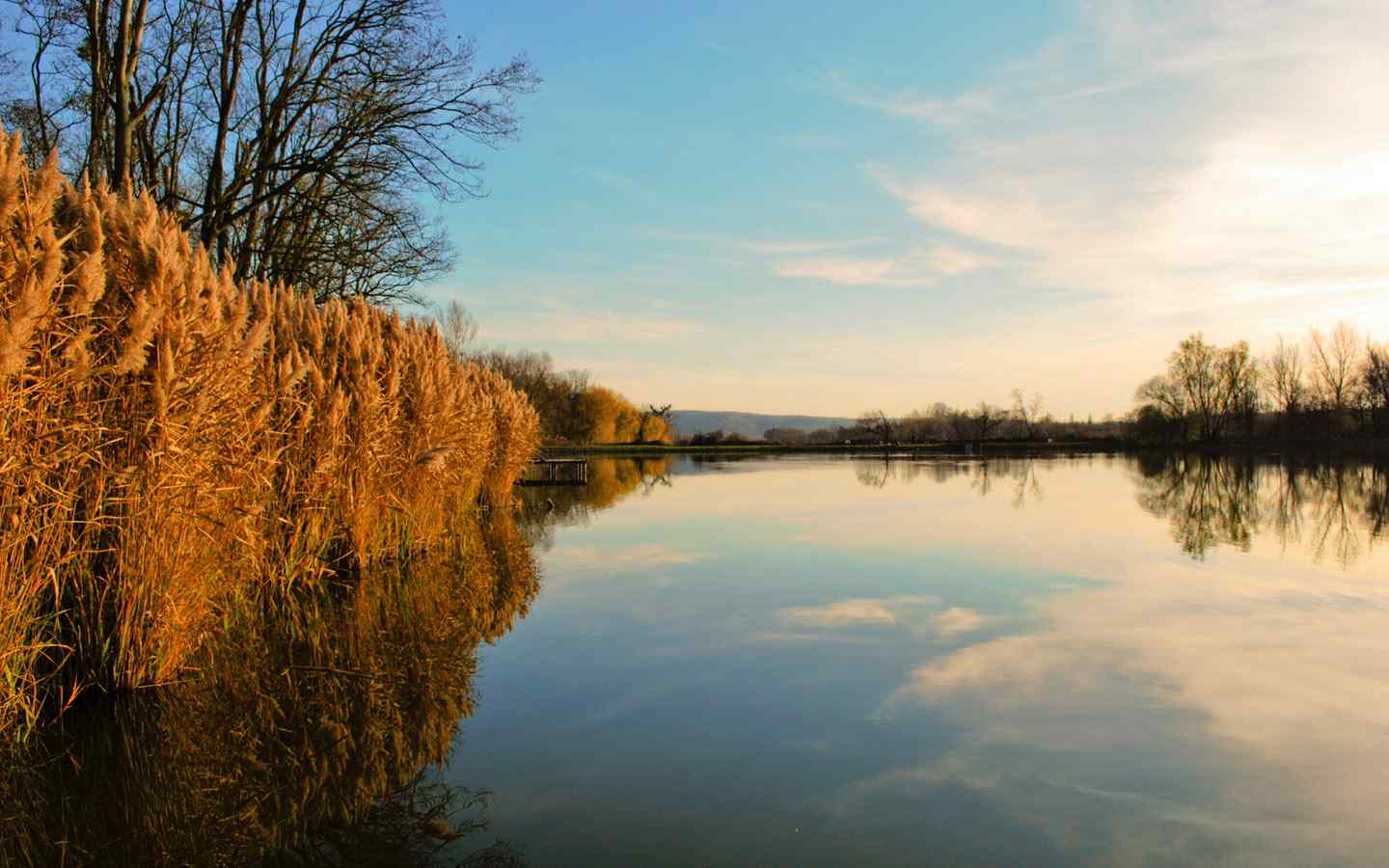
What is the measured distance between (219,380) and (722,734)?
2.83 m

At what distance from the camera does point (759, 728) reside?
12.2 feet

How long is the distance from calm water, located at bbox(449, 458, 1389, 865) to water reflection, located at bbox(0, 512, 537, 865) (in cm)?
26

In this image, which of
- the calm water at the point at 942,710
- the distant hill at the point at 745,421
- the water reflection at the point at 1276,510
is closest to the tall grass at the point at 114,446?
the calm water at the point at 942,710

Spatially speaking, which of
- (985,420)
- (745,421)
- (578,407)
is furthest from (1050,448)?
(745,421)

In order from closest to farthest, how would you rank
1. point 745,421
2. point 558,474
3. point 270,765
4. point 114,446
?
point 270,765 → point 114,446 → point 558,474 → point 745,421

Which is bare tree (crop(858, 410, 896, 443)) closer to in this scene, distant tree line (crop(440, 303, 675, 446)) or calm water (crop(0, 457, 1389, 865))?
distant tree line (crop(440, 303, 675, 446))

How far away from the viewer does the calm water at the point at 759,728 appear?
2.72 m

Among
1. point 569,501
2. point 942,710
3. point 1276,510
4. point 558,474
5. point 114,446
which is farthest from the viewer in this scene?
point 558,474

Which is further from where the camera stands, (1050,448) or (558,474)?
(1050,448)

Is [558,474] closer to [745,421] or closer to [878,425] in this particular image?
[878,425]

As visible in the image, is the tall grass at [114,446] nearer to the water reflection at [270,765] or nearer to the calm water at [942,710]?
the water reflection at [270,765]

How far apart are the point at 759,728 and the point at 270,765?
1.96m

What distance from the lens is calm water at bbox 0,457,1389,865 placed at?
272 cm

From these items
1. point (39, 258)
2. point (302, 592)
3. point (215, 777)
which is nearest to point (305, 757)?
point (215, 777)
